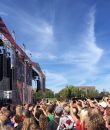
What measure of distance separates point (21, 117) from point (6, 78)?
33039mm

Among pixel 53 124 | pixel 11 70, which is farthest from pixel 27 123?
pixel 11 70

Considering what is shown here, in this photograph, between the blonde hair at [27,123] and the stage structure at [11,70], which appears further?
the stage structure at [11,70]

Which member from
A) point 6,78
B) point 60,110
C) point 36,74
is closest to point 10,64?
point 6,78

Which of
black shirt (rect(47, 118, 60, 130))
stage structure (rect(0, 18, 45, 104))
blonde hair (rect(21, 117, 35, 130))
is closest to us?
blonde hair (rect(21, 117, 35, 130))

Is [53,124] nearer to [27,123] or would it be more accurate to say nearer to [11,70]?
[27,123]

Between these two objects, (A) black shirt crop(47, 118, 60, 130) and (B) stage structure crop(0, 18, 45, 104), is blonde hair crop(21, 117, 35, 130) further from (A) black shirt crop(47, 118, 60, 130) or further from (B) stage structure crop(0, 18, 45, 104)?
(B) stage structure crop(0, 18, 45, 104)

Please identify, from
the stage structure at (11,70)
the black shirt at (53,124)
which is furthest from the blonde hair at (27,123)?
the stage structure at (11,70)

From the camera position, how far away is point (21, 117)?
7.89 m

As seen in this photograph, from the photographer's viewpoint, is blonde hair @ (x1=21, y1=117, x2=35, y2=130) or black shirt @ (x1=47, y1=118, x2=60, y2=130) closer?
blonde hair @ (x1=21, y1=117, x2=35, y2=130)

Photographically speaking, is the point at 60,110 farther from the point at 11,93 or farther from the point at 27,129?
the point at 11,93

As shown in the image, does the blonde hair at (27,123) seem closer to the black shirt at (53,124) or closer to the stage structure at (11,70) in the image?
the black shirt at (53,124)

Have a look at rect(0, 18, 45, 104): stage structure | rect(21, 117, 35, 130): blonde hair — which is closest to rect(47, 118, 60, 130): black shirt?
rect(21, 117, 35, 130): blonde hair

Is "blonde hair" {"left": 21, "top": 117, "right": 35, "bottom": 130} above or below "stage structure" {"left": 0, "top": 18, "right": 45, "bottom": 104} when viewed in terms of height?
below

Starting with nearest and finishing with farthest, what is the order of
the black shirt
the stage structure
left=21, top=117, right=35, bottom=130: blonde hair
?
1. left=21, top=117, right=35, bottom=130: blonde hair
2. the black shirt
3. the stage structure
